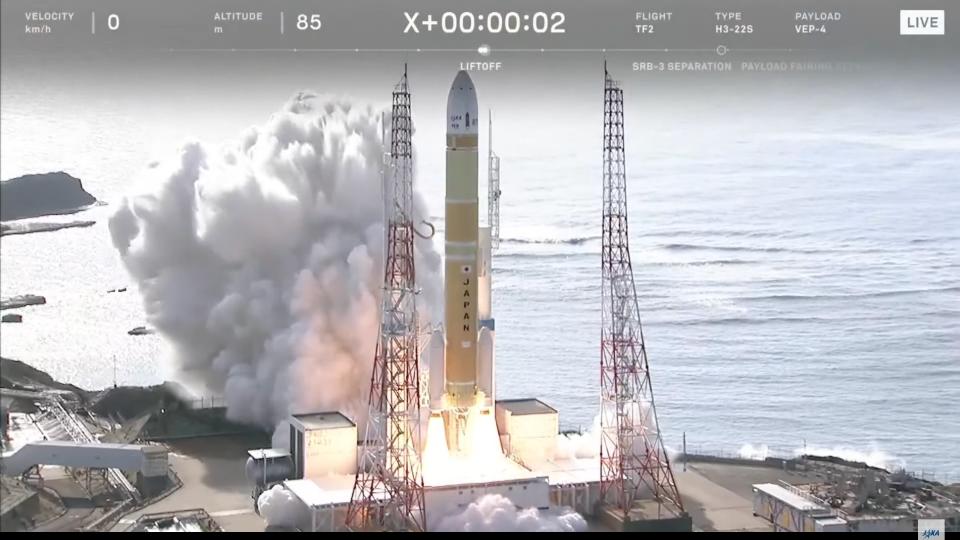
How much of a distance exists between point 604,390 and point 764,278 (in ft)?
33.7

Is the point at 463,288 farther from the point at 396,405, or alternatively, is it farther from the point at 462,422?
the point at 396,405

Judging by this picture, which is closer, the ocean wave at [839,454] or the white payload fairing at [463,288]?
the white payload fairing at [463,288]

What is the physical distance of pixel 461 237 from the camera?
50.5 ft

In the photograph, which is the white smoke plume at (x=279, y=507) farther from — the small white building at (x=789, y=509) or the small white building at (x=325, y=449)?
the small white building at (x=789, y=509)

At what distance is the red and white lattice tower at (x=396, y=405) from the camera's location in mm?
14438

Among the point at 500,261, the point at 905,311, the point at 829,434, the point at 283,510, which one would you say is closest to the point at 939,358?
the point at 905,311

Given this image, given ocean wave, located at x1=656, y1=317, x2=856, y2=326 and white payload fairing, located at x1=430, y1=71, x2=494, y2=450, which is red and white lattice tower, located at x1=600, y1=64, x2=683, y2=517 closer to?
white payload fairing, located at x1=430, y1=71, x2=494, y2=450

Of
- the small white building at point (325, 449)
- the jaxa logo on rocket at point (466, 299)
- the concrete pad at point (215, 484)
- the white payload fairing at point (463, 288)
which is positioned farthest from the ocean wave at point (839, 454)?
the concrete pad at point (215, 484)

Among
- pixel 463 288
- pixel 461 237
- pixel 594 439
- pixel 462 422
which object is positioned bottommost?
pixel 594 439

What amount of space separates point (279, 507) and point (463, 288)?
8.49 ft

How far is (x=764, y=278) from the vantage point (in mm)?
25266

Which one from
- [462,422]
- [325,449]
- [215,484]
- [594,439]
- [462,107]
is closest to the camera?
[462,107]

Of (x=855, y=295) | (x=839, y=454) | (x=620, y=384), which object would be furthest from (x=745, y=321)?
(x=620, y=384)

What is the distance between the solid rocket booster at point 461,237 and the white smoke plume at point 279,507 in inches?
73.0
